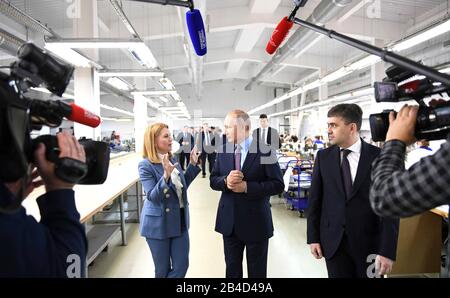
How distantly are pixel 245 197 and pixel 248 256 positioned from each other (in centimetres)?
43

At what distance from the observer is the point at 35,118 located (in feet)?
2.33

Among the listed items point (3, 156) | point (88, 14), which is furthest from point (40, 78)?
point (88, 14)

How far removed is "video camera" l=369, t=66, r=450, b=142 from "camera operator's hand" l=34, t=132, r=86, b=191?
91 centimetres

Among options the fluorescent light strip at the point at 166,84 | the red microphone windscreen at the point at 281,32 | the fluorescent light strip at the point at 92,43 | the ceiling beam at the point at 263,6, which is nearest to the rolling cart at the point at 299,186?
the fluorescent light strip at the point at 166,84

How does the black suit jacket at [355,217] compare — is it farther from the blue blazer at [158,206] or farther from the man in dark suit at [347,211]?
the blue blazer at [158,206]

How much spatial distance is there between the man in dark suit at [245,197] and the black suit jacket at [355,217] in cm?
40

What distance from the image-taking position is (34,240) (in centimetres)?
66

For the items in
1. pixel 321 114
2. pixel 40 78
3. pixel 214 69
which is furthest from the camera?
pixel 214 69

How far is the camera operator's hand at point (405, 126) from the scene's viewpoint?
2.75 feet

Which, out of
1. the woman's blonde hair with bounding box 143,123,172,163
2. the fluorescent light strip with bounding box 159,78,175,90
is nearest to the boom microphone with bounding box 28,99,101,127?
the woman's blonde hair with bounding box 143,123,172,163

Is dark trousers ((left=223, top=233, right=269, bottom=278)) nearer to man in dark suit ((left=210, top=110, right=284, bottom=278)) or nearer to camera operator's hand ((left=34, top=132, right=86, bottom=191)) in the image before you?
man in dark suit ((left=210, top=110, right=284, bottom=278))

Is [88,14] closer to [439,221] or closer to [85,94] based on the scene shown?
[85,94]

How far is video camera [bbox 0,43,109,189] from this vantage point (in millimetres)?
589
